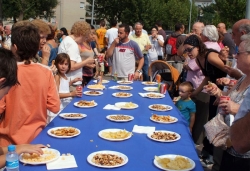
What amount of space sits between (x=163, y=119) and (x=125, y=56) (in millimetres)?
2993

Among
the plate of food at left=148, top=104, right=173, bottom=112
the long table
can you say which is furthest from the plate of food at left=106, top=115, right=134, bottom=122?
the plate of food at left=148, top=104, right=173, bottom=112

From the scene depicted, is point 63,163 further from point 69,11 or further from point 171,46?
point 69,11

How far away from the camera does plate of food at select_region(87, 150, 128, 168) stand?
6.70 feet

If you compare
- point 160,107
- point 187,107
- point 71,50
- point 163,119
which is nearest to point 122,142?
point 163,119

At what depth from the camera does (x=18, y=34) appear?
257 cm

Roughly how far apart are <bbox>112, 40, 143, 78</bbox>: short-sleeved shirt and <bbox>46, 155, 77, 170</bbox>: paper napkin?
400cm

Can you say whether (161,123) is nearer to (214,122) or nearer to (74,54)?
(214,122)

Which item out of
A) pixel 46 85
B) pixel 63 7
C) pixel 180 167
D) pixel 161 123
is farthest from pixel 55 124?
pixel 63 7

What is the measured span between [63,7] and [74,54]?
43016mm

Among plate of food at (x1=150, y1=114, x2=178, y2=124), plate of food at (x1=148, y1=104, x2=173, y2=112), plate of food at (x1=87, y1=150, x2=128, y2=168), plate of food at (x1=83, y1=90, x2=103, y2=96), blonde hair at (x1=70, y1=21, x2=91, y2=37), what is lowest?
plate of food at (x1=87, y1=150, x2=128, y2=168)

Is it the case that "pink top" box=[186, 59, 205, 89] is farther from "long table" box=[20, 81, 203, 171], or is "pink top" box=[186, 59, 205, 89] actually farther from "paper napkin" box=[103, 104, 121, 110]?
"paper napkin" box=[103, 104, 121, 110]

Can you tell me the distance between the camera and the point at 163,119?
126 inches

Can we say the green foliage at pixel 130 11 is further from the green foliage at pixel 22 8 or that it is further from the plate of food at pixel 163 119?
the plate of food at pixel 163 119

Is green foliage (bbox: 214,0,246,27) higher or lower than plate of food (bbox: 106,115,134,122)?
higher
